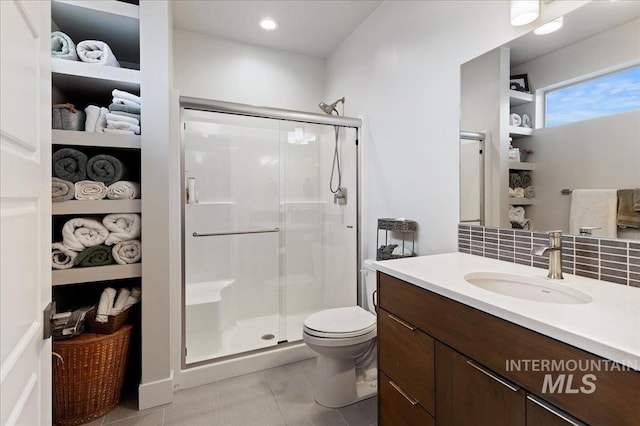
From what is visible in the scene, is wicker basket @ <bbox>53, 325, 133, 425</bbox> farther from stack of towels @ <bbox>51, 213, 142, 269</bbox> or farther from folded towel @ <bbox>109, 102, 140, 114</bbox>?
folded towel @ <bbox>109, 102, 140, 114</bbox>

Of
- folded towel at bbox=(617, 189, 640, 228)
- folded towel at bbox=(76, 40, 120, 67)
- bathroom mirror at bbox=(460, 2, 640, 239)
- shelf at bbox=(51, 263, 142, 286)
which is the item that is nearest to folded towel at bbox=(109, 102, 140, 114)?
folded towel at bbox=(76, 40, 120, 67)

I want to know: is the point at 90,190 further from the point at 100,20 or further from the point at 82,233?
the point at 100,20

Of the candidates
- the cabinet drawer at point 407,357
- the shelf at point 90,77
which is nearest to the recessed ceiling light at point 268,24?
the shelf at point 90,77

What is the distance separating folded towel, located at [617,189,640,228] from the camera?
3.57 ft

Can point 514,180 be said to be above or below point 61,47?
below

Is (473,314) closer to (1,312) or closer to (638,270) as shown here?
(638,270)

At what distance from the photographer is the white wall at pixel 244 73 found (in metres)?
2.78

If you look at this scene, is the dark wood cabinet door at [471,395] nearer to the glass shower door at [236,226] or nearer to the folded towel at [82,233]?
the glass shower door at [236,226]

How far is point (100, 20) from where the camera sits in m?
1.84

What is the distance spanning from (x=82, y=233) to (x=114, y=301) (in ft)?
1.42

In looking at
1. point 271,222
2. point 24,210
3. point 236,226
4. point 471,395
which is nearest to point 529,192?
point 471,395

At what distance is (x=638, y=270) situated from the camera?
1045 mm

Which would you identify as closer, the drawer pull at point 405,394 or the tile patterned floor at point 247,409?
the drawer pull at point 405,394

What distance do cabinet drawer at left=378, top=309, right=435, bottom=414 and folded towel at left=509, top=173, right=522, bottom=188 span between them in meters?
0.86
